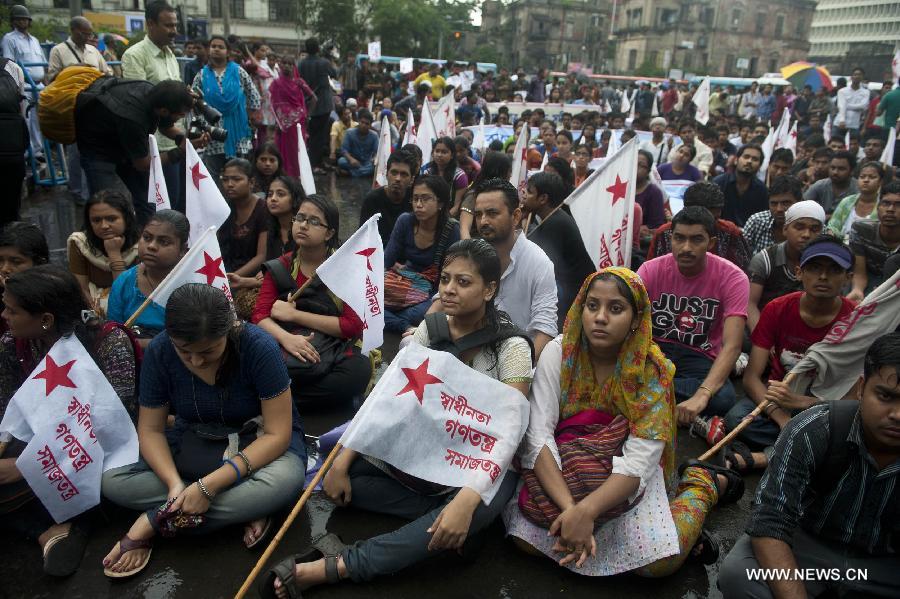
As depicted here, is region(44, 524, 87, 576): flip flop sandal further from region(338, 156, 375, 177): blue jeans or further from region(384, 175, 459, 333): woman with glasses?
region(338, 156, 375, 177): blue jeans

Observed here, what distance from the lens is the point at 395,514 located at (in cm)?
303

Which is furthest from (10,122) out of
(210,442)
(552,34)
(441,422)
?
(552,34)

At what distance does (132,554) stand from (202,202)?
2.90 meters

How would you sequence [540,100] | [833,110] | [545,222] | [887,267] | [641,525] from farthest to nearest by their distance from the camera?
[540,100] < [833,110] < [545,222] < [887,267] < [641,525]

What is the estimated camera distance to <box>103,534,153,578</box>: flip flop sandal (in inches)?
104

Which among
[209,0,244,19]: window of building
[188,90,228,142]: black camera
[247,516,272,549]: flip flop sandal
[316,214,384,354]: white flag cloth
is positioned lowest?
[247,516,272,549]: flip flop sandal

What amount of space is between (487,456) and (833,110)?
765 inches

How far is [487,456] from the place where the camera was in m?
2.71

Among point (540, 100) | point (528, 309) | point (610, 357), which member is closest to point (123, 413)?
point (610, 357)

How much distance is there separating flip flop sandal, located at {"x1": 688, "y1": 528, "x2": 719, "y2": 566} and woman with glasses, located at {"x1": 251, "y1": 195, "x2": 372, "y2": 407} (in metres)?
2.08

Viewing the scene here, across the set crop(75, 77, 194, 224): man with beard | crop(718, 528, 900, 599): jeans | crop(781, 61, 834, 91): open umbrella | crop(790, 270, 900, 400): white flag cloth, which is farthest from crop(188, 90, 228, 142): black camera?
crop(781, 61, 834, 91): open umbrella

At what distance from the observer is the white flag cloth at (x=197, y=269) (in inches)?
140

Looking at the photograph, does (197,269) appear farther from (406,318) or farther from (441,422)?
(406,318)

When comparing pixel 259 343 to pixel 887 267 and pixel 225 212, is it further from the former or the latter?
pixel 887 267
